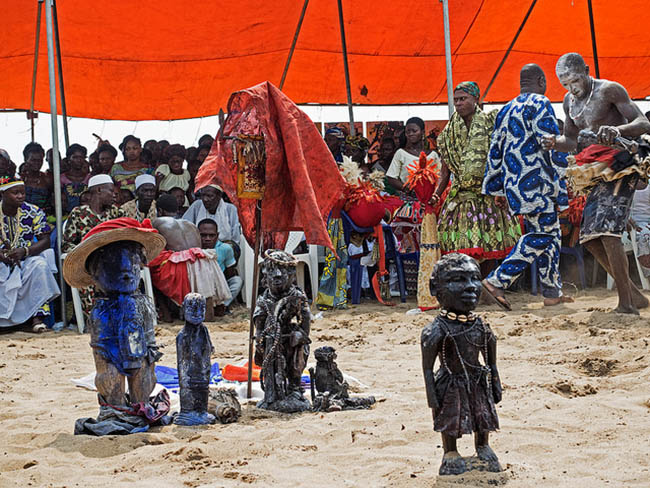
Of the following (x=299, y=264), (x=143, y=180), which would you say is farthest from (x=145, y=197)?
(x=299, y=264)

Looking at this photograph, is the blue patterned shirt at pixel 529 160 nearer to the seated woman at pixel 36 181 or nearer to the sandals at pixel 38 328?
the sandals at pixel 38 328

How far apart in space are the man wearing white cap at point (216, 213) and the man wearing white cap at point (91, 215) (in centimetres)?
142

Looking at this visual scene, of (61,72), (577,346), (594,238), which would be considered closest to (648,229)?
(594,238)

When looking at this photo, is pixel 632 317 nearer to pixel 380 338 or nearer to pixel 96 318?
pixel 380 338

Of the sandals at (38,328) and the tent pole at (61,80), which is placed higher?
the tent pole at (61,80)

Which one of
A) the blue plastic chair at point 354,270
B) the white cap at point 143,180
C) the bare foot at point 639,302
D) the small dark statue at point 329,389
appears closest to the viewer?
the small dark statue at point 329,389

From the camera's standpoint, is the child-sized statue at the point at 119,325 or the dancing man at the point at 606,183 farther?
the dancing man at the point at 606,183

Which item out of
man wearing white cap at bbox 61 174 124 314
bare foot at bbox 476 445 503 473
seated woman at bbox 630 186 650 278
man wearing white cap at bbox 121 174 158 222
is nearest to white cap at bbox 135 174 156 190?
man wearing white cap at bbox 121 174 158 222

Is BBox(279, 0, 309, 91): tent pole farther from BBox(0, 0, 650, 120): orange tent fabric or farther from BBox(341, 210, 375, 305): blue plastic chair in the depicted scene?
BBox(341, 210, 375, 305): blue plastic chair

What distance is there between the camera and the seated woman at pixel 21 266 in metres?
7.51

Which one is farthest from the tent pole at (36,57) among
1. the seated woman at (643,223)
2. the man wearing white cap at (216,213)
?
the seated woman at (643,223)

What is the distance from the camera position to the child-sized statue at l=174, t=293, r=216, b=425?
402cm

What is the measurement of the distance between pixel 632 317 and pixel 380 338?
1.99 metres

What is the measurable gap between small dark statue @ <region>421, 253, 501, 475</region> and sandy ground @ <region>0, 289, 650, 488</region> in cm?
15
